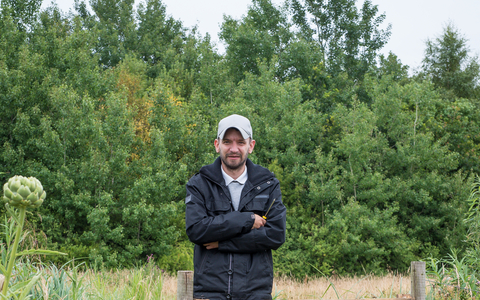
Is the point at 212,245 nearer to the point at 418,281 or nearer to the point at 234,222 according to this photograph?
the point at 234,222

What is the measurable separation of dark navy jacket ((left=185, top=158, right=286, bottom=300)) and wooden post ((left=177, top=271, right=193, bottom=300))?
0.08 metres

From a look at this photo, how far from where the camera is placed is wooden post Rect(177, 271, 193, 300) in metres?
2.31

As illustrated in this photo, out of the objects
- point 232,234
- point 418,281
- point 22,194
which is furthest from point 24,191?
point 418,281

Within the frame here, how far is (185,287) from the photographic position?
7.61ft

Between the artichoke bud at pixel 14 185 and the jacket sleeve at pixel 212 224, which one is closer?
the artichoke bud at pixel 14 185

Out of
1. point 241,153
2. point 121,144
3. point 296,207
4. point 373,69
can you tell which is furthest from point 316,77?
point 241,153

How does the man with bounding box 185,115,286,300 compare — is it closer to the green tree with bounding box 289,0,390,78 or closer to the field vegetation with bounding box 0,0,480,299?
the field vegetation with bounding box 0,0,480,299

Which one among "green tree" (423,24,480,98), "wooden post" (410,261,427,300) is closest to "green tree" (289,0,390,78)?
"green tree" (423,24,480,98)

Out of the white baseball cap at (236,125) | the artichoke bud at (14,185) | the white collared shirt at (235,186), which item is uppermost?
the white baseball cap at (236,125)

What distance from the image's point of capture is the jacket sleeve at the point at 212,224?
226cm

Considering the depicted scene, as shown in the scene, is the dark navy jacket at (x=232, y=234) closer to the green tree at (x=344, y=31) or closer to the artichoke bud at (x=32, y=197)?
the artichoke bud at (x=32, y=197)

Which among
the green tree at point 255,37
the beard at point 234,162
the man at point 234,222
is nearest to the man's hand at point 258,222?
the man at point 234,222

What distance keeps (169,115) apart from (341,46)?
10708 millimetres

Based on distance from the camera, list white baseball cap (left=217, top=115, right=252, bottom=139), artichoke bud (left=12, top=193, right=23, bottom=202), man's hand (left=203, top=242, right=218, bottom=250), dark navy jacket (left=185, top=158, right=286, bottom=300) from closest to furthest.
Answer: artichoke bud (left=12, top=193, right=23, bottom=202), dark navy jacket (left=185, top=158, right=286, bottom=300), man's hand (left=203, top=242, right=218, bottom=250), white baseball cap (left=217, top=115, right=252, bottom=139)
